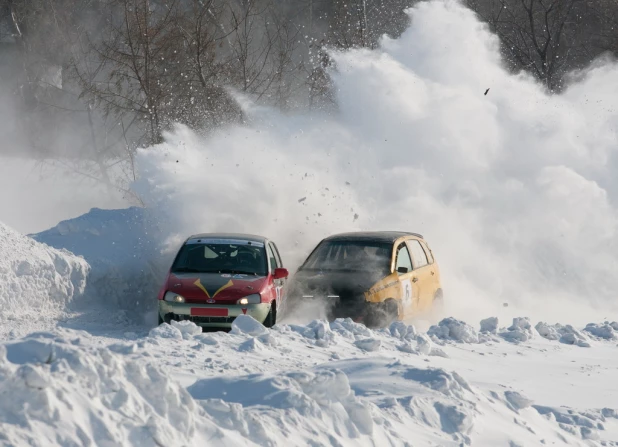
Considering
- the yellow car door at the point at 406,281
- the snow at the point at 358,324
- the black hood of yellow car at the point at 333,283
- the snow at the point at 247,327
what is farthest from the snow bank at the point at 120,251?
the snow at the point at 247,327

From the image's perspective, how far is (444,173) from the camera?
2138 cm

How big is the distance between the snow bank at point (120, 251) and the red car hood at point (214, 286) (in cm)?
218

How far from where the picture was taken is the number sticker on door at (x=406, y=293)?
13.0 meters

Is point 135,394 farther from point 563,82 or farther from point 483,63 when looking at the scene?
point 563,82

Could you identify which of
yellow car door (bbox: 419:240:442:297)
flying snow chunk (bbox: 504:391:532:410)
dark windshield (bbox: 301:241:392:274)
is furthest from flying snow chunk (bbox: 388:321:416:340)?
yellow car door (bbox: 419:240:442:297)

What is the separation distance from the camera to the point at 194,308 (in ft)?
38.6

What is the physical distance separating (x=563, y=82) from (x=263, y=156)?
1940 centimetres

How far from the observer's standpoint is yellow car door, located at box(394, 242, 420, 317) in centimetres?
1299

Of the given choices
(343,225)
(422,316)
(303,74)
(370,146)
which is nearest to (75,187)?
(303,74)

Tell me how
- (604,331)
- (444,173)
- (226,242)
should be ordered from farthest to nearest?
(444,173)
(604,331)
(226,242)

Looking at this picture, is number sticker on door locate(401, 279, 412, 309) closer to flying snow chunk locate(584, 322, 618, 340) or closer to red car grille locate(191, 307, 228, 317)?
red car grille locate(191, 307, 228, 317)

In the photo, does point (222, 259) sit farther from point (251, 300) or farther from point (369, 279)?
point (369, 279)

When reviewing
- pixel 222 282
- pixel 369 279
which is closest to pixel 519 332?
pixel 369 279

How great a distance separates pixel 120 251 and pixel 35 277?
265cm
